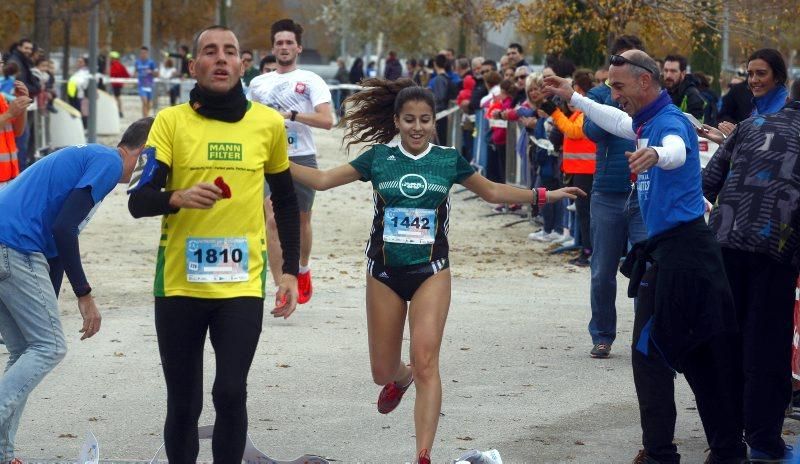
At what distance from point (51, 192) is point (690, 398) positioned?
3970mm

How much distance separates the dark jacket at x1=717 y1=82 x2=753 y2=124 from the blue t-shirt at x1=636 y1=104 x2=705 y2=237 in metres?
6.84

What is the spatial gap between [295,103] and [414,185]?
468cm

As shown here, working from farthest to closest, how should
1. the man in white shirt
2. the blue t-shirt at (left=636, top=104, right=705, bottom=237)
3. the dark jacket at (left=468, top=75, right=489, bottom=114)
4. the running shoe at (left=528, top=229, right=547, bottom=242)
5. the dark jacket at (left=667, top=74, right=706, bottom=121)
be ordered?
the dark jacket at (left=468, top=75, right=489, bottom=114), the running shoe at (left=528, top=229, right=547, bottom=242), the dark jacket at (left=667, top=74, right=706, bottom=121), the man in white shirt, the blue t-shirt at (left=636, top=104, right=705, bottom=237)

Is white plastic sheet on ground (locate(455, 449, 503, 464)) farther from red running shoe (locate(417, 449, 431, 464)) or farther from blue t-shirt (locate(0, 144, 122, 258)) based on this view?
blue t-shirt (locate(0, 144, 122, 258))

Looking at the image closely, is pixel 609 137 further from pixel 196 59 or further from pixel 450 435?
pixel 196 59

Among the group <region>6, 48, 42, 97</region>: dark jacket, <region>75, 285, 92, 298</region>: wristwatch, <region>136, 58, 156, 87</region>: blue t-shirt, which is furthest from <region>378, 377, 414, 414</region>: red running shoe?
<region>136, 58, 156, 87</region>: blue t-shirt

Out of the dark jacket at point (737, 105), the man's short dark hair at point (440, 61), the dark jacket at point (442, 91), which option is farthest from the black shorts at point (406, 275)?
the man's short dark hair at point (440, 61)

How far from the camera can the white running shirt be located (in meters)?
10.9

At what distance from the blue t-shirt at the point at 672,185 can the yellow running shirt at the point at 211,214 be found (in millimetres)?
1913

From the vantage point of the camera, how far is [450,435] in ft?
23.3

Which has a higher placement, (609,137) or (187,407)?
(609,137)

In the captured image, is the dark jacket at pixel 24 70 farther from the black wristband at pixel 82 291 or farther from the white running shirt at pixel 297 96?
the black wristband at pixel 82 291

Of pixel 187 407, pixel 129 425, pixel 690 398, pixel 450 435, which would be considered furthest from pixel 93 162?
pixel 690 398

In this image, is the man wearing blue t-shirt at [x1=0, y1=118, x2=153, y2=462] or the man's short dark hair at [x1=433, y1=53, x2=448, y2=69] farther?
the man's short dark hair at [x1=433, y1=53, x2=448, y2=69]
